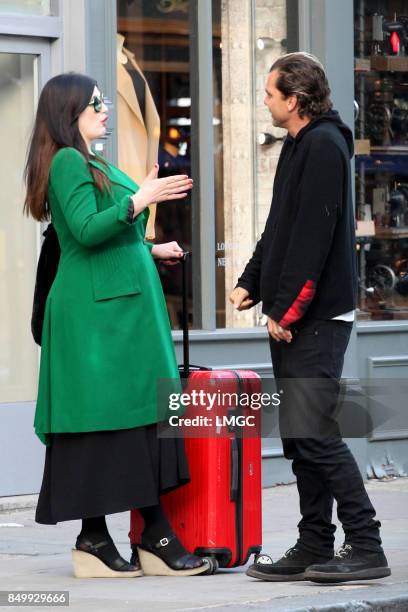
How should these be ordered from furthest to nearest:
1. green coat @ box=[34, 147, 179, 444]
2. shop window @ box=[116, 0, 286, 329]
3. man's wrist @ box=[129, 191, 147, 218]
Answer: shop window @ box=[116, 0, 286, 329] < green coat @ box=[34, 147, 179, 444] < man's wrist @ box=[129, 191, 147, 218]

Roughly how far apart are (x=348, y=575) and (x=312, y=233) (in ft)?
4.12

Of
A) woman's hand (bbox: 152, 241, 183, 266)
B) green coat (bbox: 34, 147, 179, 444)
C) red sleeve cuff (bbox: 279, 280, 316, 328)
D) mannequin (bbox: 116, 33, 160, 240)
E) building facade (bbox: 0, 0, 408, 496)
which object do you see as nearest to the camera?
red sleeve cuff (bbox: 279, 280, 316, 328)

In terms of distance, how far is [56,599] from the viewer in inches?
197

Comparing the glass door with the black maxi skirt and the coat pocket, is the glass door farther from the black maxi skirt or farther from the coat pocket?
the coat pocket

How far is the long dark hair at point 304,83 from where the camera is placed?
5.39 metres

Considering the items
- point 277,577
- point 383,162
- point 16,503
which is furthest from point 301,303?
point 383,162

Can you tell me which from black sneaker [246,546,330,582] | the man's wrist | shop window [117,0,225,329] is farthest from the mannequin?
black sneaker [246,546,330,582]

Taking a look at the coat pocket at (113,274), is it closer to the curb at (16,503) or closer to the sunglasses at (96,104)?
the sunglasses at (96,104)

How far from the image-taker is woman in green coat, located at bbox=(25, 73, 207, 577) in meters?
5.47

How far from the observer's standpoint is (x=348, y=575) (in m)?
5.26

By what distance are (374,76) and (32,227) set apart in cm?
261

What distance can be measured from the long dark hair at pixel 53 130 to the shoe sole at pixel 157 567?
55.2 inches

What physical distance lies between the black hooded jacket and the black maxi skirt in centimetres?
72

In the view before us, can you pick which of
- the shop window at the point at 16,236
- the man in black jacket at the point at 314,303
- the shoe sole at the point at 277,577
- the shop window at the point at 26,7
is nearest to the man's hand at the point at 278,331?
the man in black jacket at the point at 314,303
